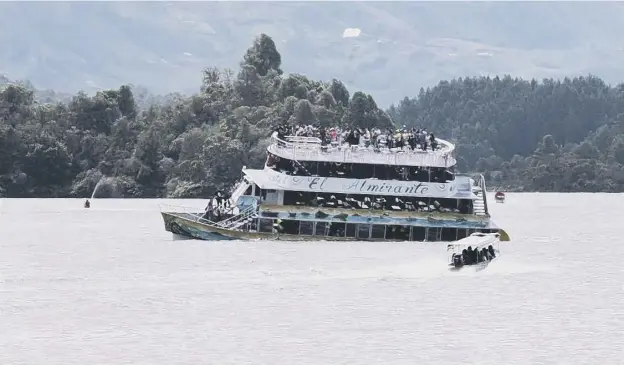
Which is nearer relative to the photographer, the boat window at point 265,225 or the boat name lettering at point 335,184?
the boat window at point 265,225

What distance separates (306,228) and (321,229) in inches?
30.6

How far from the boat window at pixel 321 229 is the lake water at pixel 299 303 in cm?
86

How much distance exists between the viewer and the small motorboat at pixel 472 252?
70500 millimetres

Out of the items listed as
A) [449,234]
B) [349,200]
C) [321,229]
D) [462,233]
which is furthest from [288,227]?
[462,233]

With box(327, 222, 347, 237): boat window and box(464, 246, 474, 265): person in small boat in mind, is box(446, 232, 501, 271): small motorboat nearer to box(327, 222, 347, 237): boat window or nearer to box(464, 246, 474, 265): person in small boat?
box(464, 246, 474, 265): person in small boat

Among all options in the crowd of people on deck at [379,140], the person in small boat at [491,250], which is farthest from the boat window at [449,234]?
the crowd of people on deck at [379,140]

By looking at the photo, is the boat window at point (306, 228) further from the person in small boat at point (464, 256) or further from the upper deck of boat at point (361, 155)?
the person in small boat at point (464, 256)

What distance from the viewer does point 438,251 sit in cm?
7431

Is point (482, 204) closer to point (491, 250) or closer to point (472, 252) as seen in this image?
point (491, 250)

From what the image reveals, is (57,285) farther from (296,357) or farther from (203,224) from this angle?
(296,357)

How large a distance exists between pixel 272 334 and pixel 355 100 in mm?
97171

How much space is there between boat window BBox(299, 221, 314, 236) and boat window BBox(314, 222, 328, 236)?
0.84 ft

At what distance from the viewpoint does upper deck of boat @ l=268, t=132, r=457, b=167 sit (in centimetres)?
7375

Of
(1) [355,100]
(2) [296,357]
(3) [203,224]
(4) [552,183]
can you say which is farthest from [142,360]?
(4) [552,183]
